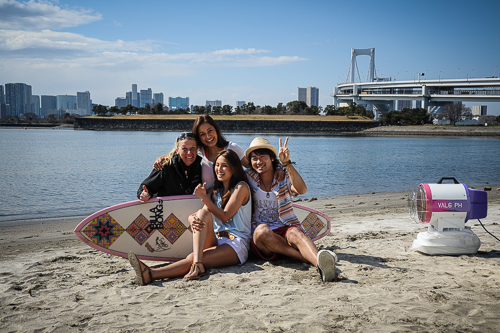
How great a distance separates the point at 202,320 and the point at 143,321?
0.42m

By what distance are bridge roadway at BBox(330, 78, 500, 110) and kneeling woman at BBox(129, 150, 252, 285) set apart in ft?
297

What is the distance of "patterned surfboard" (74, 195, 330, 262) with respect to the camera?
4.36m

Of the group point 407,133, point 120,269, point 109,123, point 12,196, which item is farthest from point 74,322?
point 109,123

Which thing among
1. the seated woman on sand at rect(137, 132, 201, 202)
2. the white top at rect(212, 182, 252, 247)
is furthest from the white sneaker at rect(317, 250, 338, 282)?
the seated woman on sand at rect(137, 132, 201, 202)

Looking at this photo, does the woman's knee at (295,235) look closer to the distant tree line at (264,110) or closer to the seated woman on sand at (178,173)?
the seated woman on sand at (178,173)

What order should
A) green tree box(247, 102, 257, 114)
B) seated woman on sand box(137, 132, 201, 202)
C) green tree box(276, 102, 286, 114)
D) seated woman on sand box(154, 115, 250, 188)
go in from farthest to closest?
green tree box(247, 102, 257, 114) → green tree box(276, 102, 286, 114) → seated woman on sand box(154, 115, 250, 188) → seated woman on sand box(137, 132, 201, 202)

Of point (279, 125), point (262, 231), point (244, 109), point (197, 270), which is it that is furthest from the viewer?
point (244, 109)

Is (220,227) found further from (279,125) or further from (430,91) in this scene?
(430,91)

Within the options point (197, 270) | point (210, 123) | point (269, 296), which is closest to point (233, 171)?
point (210, 123)

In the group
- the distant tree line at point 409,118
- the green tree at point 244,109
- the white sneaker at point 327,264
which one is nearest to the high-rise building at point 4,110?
the green tree at point 244,109

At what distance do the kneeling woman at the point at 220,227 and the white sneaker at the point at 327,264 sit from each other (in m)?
0.84

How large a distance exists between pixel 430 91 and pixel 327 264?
315 feet

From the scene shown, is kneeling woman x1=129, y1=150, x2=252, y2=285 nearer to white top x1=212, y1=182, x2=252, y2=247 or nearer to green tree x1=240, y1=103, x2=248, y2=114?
white top x1=212, y1=182, x2=252, y2=247

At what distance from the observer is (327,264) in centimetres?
325
